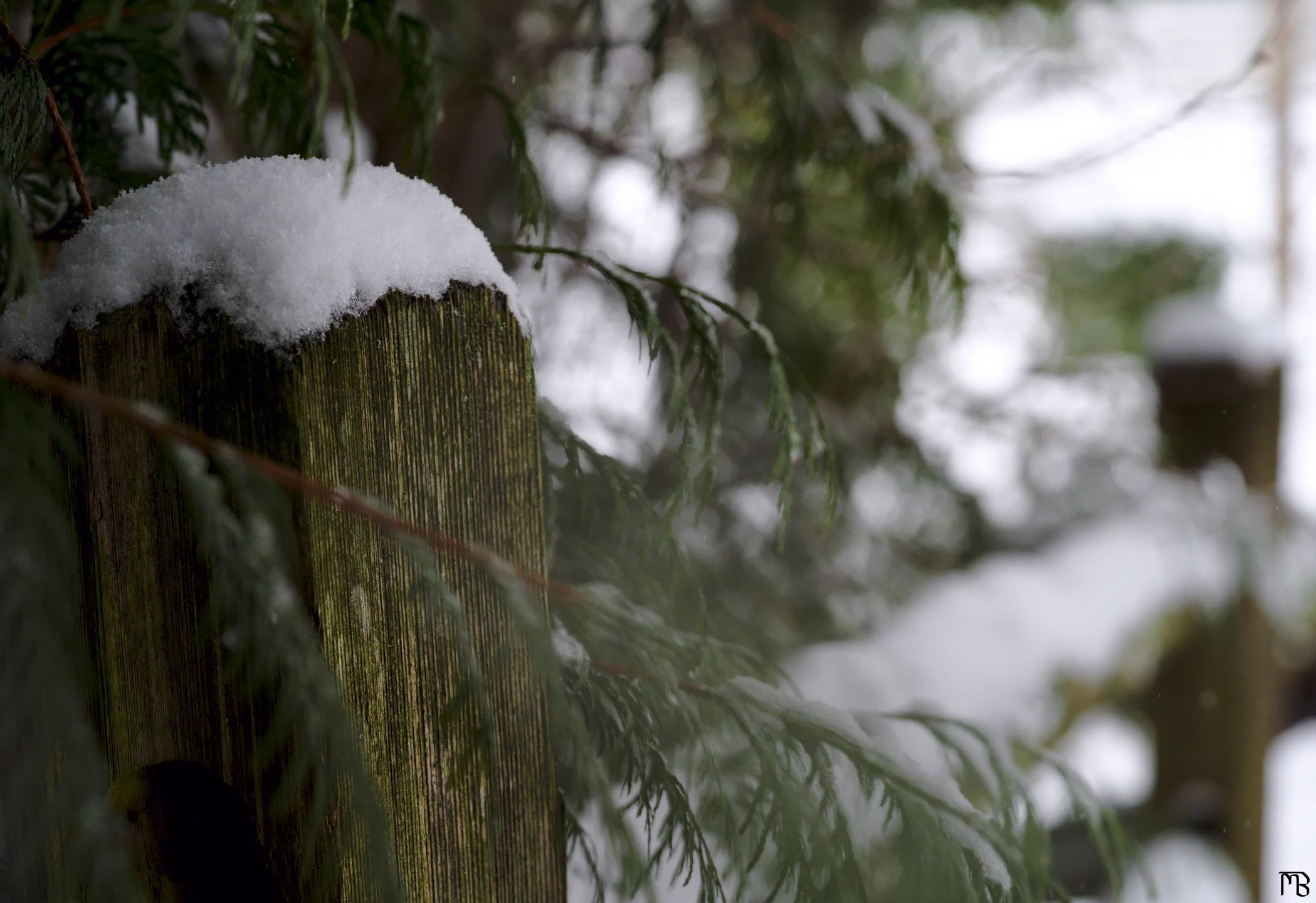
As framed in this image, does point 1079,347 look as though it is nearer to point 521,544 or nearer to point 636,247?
point 636,247

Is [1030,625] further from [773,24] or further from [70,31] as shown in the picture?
[70,31]

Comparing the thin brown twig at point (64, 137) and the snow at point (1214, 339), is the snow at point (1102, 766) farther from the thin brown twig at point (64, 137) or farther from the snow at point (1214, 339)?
the thin brown twig at point (64, 137)

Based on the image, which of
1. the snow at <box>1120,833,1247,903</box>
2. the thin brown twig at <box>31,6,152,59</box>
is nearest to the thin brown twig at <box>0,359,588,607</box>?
the thin brown twig at <box>31,6,152,59</box>

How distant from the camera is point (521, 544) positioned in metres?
0.64

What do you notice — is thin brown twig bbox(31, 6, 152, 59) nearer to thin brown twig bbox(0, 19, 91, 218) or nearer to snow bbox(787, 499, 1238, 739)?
thin brown twig bbox(0, 19, 91, 218)

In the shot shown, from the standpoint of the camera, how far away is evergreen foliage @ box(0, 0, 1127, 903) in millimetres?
447

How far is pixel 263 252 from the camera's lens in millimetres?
532

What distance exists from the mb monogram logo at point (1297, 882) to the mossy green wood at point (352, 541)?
1807mm

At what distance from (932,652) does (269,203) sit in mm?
1199

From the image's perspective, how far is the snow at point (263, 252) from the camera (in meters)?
0.52

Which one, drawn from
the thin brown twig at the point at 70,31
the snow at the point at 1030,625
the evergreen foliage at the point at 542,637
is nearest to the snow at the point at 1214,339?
the snow at the point at 1030,625

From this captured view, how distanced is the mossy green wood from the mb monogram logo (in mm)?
1807

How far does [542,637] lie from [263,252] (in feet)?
0.91

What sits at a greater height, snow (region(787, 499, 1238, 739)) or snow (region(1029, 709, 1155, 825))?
snow (region(787, 499, 1238, 739))
